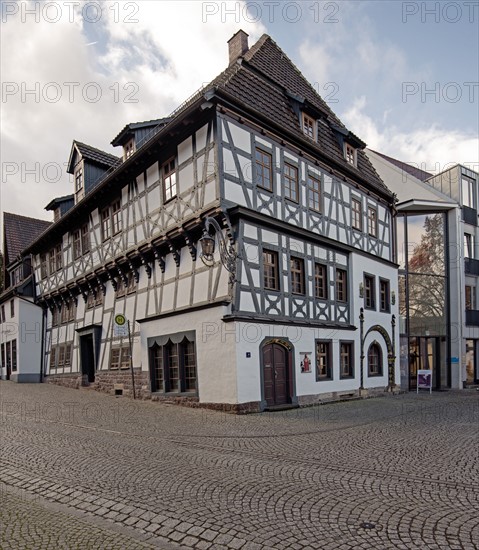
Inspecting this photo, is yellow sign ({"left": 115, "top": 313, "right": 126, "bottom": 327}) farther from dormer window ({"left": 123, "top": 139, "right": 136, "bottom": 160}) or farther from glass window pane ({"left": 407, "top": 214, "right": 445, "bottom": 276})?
glass window pane ({"left": 407, "top": 214, "right": 445, "bottom": 276})

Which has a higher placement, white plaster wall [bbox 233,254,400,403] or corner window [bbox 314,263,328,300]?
corner window [bbox 314,263,328,300]

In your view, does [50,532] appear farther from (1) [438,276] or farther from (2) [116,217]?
(1) [438,276]

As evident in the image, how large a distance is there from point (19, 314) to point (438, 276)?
2371cm

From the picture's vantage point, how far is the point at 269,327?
47.6 feet

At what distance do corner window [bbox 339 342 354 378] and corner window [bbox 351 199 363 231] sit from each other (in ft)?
16.1

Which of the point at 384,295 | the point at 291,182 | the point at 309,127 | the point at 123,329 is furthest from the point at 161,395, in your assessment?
the point at 309,127

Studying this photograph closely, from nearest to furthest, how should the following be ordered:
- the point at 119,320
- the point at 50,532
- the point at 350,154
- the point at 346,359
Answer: the point at 50,532 < the point at 119,320 < the point at 346,359 < the point at 350,154

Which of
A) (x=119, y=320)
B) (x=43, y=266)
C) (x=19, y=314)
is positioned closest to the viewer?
(x=119, y=320)

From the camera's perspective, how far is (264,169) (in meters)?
15.4

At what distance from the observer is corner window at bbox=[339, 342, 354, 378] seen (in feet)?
59.1

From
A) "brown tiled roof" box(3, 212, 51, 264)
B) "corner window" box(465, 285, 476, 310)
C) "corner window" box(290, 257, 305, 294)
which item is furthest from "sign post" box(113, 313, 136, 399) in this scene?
"brown tiled roof" box(3, 212, 51, 264)

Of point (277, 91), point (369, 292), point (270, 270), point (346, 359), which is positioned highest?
point (277, 91)

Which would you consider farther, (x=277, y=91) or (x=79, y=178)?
(x=79, y=178)

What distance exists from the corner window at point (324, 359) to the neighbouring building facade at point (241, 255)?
7 centimetres
